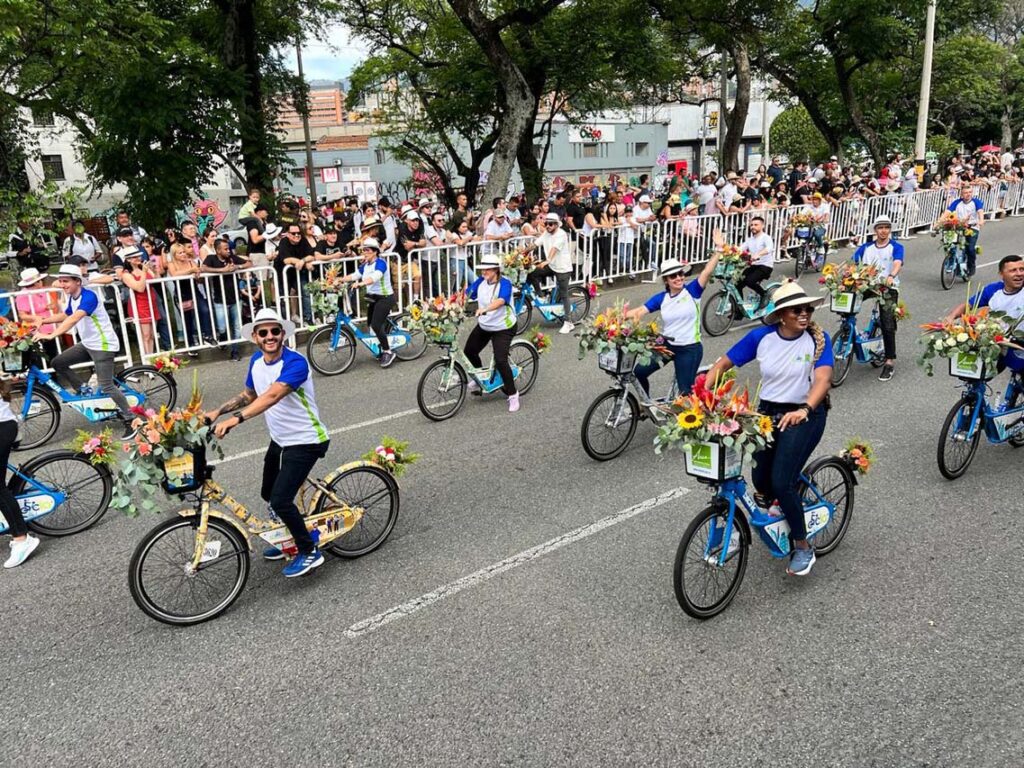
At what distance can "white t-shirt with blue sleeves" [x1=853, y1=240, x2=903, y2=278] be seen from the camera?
9812mm

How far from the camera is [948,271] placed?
48.4ft

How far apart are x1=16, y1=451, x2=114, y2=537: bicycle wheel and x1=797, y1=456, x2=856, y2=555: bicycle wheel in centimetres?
548

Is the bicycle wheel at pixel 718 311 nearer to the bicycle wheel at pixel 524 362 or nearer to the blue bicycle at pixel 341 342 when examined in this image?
the bicycle wheel at pixel 524 362

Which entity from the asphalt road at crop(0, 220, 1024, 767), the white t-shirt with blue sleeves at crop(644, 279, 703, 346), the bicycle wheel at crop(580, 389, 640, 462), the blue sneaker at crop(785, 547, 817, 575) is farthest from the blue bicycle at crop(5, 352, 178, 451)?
the blue sneaker at crop(785, 547, 817, 575)

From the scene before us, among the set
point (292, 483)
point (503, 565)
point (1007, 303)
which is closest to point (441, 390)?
point (503, 565)

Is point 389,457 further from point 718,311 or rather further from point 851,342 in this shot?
point 718,311

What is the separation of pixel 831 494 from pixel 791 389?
3.39ft

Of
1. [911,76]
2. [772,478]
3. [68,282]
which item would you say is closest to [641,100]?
[911,76]

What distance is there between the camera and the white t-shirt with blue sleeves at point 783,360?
4988 millimetres

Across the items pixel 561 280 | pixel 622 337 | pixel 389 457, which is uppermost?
pixel 622 337

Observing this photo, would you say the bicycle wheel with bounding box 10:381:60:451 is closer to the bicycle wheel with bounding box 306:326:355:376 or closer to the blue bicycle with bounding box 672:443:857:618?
the bicycle wheel with bounding box 306:326:355:376

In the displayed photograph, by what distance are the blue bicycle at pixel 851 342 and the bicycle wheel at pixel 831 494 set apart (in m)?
4.22

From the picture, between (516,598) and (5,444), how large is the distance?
3929mm

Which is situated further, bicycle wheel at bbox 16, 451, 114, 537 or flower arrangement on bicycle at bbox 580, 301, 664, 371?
flower arrangement on bicycle at bbox 580, 301, 664, 371
